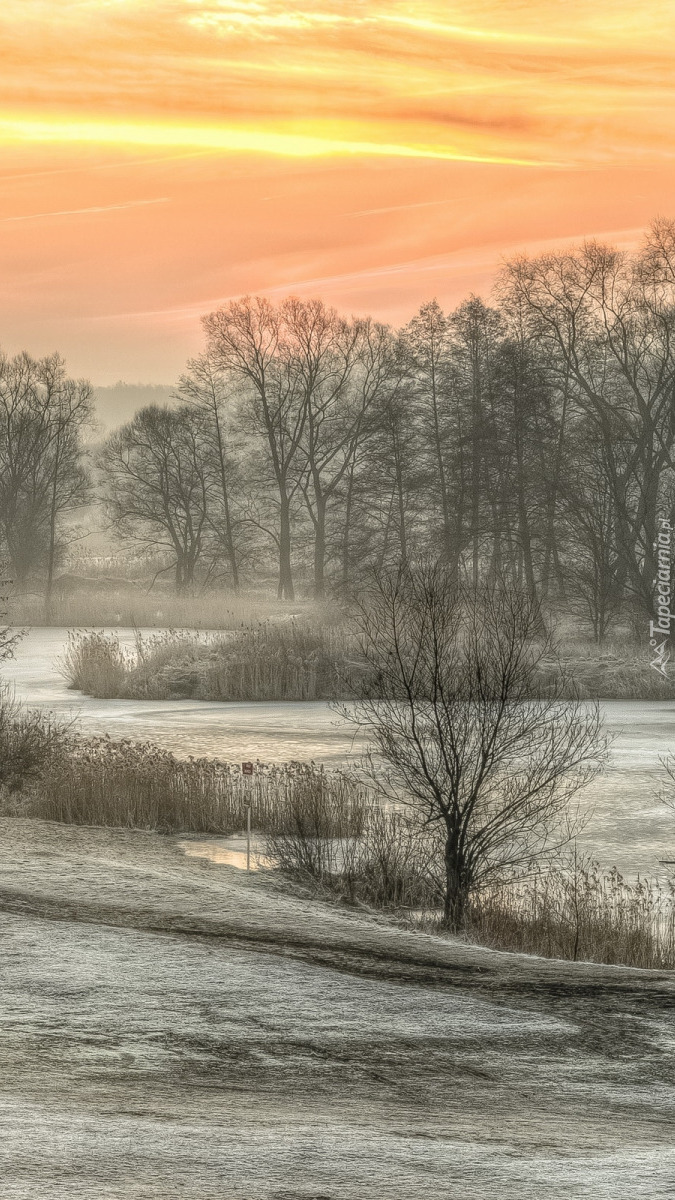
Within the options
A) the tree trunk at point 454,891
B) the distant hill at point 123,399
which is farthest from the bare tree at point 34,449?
the distant hill at point 123,399

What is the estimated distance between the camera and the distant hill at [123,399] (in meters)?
182

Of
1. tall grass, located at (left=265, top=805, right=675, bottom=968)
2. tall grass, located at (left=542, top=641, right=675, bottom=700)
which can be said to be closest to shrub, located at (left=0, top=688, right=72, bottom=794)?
tall grass, located at (left=265, top=805, right=675, bottom=968)

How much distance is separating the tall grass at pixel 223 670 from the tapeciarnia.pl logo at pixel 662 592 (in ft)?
36.7

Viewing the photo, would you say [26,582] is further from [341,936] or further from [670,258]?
[341,936]

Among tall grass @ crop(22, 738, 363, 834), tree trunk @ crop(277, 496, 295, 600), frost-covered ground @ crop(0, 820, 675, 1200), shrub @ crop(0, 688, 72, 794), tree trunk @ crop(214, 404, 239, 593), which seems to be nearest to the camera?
frost-covered ground @ crop(0, 820, 675, 1200)

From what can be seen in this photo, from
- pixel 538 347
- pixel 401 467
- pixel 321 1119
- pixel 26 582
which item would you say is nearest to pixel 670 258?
pixel 538 347

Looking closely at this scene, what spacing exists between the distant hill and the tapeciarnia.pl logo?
13925 centimetres

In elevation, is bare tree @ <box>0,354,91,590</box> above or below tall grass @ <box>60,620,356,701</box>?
above

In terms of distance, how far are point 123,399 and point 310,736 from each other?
551 ft

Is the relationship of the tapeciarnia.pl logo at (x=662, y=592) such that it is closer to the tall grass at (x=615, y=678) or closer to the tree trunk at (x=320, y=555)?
the tall grass at (x=615, y=678)

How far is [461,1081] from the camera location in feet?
23.2

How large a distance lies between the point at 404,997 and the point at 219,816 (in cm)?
953

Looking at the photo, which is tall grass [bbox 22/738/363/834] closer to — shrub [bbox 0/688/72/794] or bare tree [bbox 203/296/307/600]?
shrub [bbox 0/688/72/794]

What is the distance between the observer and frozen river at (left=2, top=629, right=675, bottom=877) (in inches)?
683
